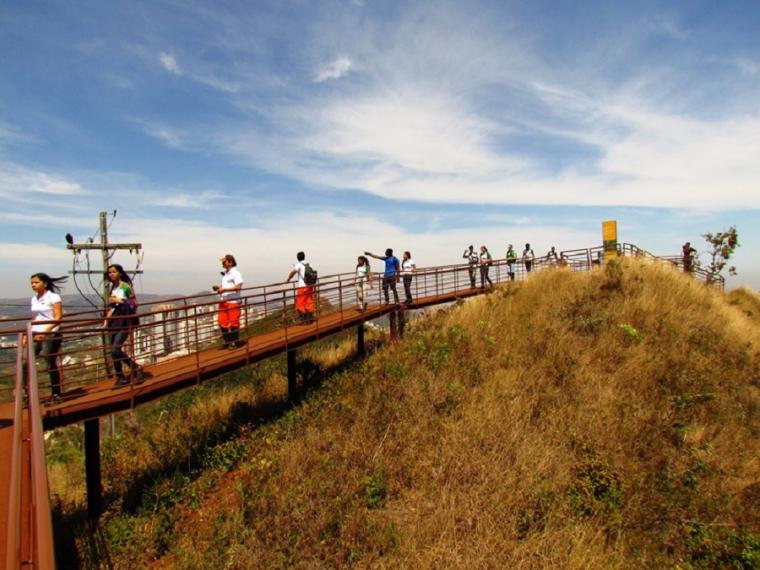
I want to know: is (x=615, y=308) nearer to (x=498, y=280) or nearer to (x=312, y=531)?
(x=498, y=280)

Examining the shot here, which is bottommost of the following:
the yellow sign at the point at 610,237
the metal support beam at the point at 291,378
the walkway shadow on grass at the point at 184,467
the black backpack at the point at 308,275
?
the walkway shadow on grass at the point at 184,467

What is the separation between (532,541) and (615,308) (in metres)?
10.1

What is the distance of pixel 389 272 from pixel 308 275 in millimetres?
3814

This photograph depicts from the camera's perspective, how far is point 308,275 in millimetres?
11492

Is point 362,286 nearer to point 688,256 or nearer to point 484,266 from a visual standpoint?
point 484,266

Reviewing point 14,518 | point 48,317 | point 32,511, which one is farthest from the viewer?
point 48,317

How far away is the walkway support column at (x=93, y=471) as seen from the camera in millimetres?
7199

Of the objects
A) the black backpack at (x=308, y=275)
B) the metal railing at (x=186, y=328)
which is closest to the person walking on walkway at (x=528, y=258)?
the metal railing at (x=186, y=328)

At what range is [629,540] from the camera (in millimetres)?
6043

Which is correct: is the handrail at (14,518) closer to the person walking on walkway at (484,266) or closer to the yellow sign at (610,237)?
the person walking on walkway at (484,266)

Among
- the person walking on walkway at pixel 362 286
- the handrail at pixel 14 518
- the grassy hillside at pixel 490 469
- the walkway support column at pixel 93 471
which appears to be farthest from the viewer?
the person walking on walkway at pixel 362 286

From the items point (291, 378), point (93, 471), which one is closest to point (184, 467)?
point (93, 471)

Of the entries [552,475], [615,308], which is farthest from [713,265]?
[552,475]

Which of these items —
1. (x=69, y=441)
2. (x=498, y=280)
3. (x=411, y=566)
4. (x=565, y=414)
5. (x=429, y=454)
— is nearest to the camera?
(x=411, y=566)
